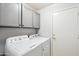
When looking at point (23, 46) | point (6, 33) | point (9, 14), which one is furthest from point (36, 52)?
point (9, 14)

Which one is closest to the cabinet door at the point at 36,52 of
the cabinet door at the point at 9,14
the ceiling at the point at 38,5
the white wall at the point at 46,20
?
the white wall at the point at 46,20

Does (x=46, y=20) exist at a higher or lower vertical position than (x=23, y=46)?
higher

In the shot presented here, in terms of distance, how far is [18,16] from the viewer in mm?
664

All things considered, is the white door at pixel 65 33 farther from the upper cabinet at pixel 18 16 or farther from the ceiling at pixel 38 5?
the upper cabinet at pixel 18 16

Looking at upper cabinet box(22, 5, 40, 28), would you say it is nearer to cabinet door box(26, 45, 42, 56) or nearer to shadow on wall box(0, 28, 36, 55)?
shadow on wall box(0, 28, 36, 55)

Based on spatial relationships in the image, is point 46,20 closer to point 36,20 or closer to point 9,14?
point 36,20

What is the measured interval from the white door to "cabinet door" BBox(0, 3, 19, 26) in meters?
0.53

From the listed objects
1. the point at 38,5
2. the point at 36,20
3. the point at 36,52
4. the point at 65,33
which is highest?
the point at 38,5

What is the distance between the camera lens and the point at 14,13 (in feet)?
2.15

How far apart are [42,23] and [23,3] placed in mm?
365

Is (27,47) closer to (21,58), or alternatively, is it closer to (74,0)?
(21,58)

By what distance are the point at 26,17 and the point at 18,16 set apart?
10 centimetres

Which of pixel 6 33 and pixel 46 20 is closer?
pixel 6 33

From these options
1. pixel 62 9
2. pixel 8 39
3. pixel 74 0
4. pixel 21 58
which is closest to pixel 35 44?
pixel 21 58
